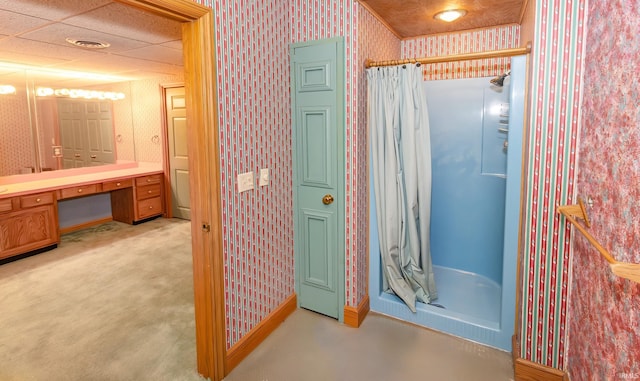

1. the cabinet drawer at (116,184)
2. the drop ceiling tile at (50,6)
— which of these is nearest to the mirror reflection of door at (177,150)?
the cabinet drawer at (116,184)

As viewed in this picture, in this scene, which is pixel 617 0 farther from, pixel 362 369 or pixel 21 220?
pixel 21 220

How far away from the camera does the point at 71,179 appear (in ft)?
15.4

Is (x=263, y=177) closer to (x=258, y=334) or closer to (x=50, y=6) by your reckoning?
(x=258, y=334)

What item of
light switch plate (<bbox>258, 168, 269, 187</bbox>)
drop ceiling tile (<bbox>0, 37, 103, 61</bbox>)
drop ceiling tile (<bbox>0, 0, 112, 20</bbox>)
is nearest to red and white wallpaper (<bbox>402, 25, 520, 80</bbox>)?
light switch plate (<bbox>258, 168, 269, 187</bbox>)

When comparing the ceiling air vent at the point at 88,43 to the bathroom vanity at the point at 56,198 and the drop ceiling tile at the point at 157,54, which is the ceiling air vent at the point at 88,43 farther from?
the bathroom vanity at the point at 56,198

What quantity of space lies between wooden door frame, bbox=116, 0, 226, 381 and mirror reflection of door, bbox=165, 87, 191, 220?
11.4 ft

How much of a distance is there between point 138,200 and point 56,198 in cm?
114

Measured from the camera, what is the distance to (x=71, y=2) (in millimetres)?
2215

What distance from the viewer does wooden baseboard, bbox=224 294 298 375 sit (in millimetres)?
2131

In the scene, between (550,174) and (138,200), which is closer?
(550,174)

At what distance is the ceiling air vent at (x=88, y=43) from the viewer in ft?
10.4

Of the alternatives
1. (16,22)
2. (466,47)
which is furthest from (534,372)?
(16,22)

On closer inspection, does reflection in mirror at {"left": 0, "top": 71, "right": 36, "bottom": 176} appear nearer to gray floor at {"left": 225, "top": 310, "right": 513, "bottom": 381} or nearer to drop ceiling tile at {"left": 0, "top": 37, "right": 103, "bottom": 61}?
drop ceiling tile at {"left": 0, "top": 37, "right": 103, "bottom": 61}

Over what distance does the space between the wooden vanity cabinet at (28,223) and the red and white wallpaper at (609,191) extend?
15.8ft
